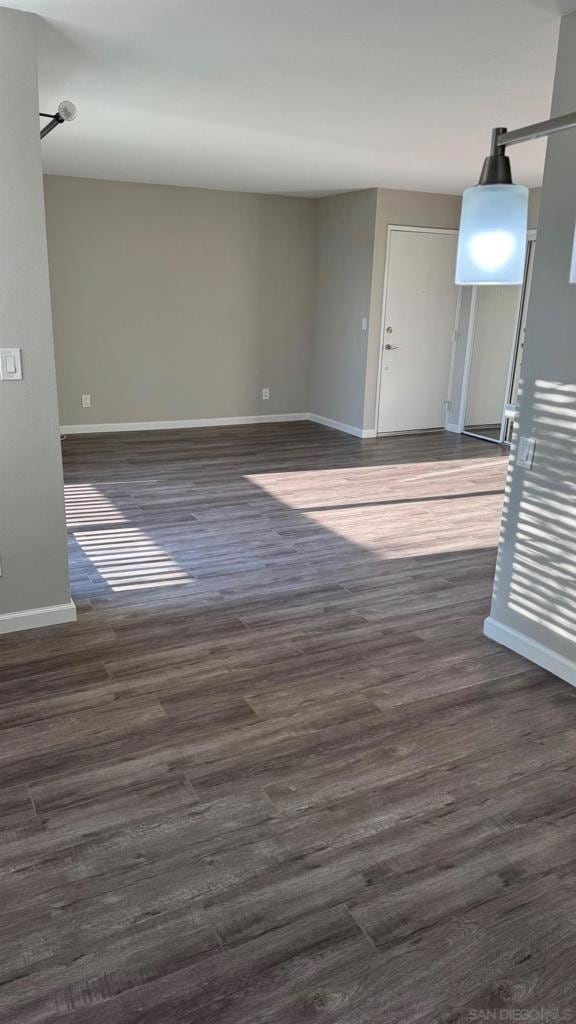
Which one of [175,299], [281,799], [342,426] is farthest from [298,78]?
[342,426]

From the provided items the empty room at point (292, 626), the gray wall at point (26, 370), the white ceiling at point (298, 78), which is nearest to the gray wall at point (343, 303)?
the empty room at point (292, 626)

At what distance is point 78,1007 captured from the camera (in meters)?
1.58

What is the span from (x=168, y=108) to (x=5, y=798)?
3633mm

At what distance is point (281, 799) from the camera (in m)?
2.25

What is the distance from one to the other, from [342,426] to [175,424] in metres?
1.84

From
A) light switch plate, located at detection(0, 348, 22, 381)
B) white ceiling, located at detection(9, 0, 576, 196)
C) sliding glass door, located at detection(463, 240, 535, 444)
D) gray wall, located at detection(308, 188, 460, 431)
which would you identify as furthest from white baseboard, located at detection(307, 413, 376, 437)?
light switch plate, located at detection(0, 348, 22, 381)

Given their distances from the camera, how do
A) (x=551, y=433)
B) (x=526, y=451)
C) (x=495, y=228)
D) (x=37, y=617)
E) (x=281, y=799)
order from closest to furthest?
(x=495, y=228)
(x=281, y=799)
(x=551, y=433)
(x=526, y=451)
(x=37, y=617)

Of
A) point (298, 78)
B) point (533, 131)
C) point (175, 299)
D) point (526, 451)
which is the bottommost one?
point (526, 451)

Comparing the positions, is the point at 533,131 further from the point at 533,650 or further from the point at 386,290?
the point at 386,290

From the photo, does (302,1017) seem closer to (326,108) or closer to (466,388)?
(326,108)

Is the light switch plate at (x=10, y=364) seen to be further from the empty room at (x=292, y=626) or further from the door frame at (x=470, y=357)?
the door frame at (x=470, y=357)

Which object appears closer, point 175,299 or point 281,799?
point 281,799

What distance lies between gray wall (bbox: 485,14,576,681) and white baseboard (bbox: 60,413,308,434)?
5.30m

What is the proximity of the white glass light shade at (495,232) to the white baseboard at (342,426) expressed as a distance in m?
5.75
